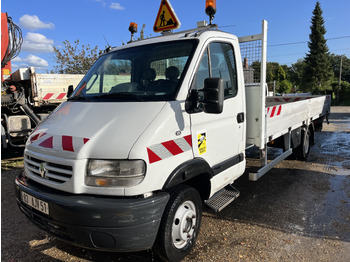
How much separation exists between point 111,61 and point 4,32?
459 cm

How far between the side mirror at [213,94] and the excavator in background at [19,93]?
17.7 feet

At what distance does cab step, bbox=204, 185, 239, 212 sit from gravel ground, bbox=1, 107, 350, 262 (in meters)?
0.44

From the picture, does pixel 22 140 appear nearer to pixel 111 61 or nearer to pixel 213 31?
pixel 111 61

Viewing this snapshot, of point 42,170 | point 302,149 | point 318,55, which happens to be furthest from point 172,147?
point 318,55

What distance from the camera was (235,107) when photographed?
11.5 feet

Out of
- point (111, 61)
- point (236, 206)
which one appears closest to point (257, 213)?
point (236, 206)

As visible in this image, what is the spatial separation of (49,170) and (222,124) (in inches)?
76.8

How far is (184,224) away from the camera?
2.79 metres

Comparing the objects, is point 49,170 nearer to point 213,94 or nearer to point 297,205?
point 213,94

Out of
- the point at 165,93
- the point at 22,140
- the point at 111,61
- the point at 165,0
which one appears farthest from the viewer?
the point at 22,140

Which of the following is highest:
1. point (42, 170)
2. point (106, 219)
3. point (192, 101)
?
point (192, 101)

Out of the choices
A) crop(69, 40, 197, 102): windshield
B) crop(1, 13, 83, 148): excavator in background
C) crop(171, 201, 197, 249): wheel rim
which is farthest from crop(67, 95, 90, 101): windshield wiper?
crop(1, 13, 83, 148): excavator in background

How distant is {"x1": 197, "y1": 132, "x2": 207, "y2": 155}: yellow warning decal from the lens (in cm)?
292

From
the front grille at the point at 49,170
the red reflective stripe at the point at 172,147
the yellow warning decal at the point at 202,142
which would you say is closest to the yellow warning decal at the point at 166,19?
the yellow warning decal at the point at 202,142
